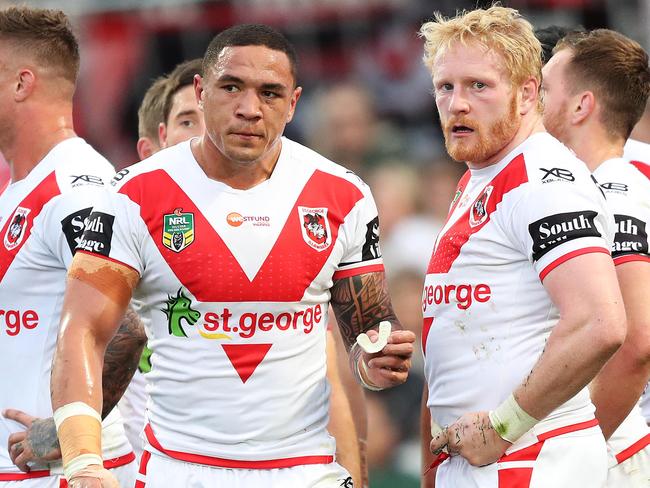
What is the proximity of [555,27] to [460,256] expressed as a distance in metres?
2.31

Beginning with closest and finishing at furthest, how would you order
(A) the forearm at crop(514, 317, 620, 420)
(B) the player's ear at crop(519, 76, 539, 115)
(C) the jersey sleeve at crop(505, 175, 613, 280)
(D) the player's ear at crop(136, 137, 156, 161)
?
(A) the forearm at crop(514, 317, 620, 420), (C) the jersey sleeve at crop(505, 175, 613, 280), (B) the player's ear at crop(519, 76, 539, 115), (D) the player's ear at crop(136, 137, 156, 161)

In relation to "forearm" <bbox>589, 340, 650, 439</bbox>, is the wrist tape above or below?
below

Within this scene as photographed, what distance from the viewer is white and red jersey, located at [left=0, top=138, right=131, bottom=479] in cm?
571

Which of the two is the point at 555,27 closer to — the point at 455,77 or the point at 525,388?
the point at 455,77

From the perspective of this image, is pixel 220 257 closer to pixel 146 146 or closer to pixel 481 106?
pixel 481 106

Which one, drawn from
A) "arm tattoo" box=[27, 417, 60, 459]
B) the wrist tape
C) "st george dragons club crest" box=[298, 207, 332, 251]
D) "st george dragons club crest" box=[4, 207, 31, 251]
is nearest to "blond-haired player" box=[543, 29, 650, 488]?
"st george dragons club crest" box=[298, 207, 332, 251]

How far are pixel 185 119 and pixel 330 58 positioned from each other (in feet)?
20.7

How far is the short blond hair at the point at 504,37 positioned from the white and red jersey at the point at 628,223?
782 millimetres

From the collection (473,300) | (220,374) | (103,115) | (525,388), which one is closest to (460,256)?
(473,300)

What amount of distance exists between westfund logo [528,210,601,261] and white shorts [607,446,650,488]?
157cm

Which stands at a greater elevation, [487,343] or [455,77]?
[455,77]

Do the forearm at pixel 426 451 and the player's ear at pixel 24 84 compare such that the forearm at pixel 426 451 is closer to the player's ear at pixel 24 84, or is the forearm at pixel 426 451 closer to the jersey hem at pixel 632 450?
the jersey hem at pixel 632 450

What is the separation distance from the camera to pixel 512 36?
16.9 ft

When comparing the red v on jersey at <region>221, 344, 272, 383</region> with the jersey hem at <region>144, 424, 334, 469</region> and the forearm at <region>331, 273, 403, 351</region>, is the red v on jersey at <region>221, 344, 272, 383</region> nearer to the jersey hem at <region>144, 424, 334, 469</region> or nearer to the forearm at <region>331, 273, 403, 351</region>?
the jersey hem at <region>144, 424, 334, 469</region>
